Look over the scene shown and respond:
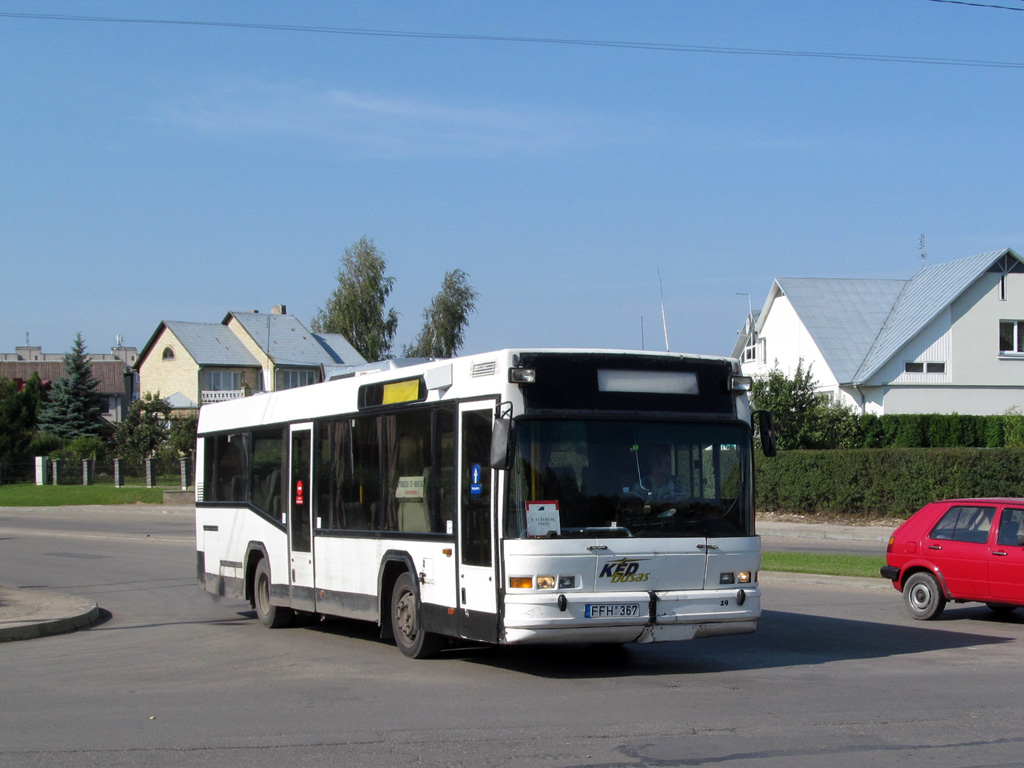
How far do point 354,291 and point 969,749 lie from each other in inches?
3113

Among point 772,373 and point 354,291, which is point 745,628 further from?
point 354,291

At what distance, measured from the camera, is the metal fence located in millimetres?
58253

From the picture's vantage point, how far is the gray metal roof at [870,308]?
164 ft

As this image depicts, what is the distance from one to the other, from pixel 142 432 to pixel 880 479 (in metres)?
44.3

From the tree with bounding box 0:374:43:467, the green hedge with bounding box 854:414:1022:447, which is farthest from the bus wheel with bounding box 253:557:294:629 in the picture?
the tree with bounding box 0:374:43:467

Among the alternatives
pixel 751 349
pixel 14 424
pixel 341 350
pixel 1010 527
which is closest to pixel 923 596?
pixel 1010 527

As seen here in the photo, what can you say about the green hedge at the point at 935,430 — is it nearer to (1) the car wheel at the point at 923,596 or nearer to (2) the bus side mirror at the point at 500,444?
(1) the car wheel at the point at 923,596

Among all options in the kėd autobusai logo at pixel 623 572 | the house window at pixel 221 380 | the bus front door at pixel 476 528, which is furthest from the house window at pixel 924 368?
the house window at pixel 221 380

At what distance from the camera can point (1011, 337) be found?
2032 inches

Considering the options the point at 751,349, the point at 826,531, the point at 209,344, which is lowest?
the point at 826,531

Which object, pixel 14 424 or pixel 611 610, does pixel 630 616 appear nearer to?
pixel 611 610

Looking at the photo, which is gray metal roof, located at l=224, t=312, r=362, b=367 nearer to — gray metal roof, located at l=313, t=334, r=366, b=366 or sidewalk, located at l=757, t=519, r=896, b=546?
gray metal roof, located at l=313, t=334, r=366, b=366

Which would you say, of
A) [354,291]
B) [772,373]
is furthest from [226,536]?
[354,291]

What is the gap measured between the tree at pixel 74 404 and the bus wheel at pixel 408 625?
74.6m
